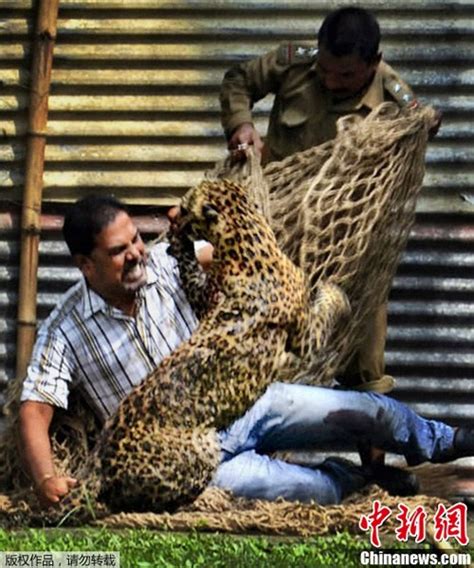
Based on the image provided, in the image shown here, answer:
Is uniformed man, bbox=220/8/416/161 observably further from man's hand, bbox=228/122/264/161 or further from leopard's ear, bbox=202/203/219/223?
leopard's ear, bbox=202/203/219/223

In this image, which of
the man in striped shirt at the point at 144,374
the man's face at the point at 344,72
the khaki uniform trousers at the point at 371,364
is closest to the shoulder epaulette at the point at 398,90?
the man's face at the point at 344,72

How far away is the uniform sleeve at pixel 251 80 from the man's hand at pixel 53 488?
178 cm

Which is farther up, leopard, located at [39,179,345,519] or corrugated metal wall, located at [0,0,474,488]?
corrugated metal wall, located at [0,0,474,488]

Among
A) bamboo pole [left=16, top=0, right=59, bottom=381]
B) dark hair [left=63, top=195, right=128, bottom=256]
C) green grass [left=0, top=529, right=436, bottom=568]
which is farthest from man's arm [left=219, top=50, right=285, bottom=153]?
green grass [left=0, top=529, right=436, bottom=568]

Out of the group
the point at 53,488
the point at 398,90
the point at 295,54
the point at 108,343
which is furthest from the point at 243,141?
the point at 53,488

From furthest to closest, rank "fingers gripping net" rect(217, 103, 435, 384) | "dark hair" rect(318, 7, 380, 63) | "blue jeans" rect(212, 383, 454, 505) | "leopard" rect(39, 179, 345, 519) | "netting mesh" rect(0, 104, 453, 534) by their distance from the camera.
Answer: "dark hair" rect(318, 7, 380, 63), "fingers gripping net" rect(217, 103, 435, 384), "netting mesh" rect(0, 104, 453, 534), "blue jeans" rect(212, 383, 454, 505), "leopard" rect(39, 179, 345, 519)

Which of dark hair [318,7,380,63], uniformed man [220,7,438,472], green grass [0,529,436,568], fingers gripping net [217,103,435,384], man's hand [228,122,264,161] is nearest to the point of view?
green grass [0,529,436,568]

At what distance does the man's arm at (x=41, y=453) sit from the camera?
605 centimetres

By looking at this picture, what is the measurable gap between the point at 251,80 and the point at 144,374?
4.86 ft

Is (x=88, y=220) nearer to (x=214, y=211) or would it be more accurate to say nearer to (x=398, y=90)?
(x=214, y=211)

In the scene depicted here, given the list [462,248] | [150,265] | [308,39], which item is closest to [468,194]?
[462,248]

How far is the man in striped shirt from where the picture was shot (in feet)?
20.6

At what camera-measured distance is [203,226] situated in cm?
642

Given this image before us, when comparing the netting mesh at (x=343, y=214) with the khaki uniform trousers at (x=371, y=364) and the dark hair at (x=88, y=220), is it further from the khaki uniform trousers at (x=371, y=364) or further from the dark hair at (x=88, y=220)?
the dark hair at (x=88, y=220)
